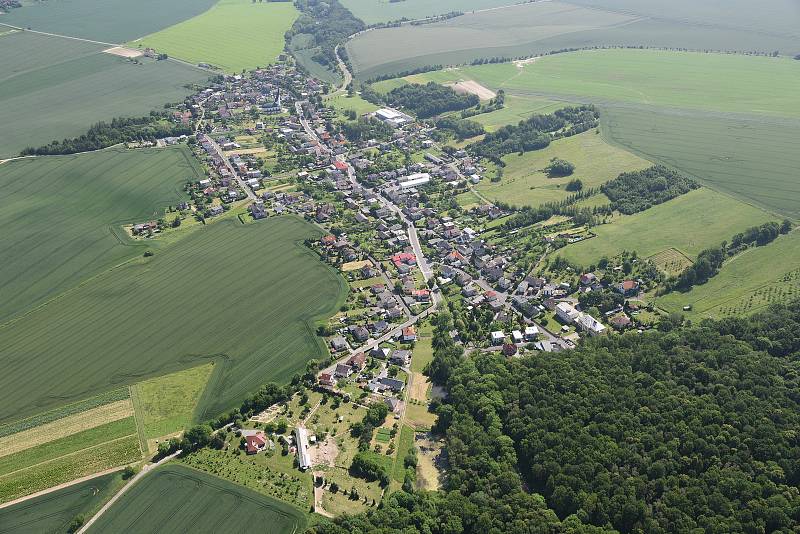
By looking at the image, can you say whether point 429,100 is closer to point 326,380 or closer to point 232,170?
point 232,170

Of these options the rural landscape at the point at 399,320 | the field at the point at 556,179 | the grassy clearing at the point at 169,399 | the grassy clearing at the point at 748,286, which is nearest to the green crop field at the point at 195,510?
the rural landscape at the point at 399,320

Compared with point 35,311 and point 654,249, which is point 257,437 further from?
point 654,249

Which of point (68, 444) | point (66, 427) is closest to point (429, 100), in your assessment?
point (66, 427)

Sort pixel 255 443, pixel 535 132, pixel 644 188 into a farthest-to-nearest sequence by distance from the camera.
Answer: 1. pixel 535 132
2. pixel 644 188
3. pixel 255 443

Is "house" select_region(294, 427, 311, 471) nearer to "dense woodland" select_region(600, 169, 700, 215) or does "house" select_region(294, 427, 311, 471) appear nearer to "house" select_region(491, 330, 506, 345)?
"house" select_region(491, 330, 506, 345)

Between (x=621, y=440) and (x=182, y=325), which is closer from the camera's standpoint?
(x=621, y=440)

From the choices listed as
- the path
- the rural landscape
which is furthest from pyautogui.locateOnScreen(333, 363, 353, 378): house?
the path
